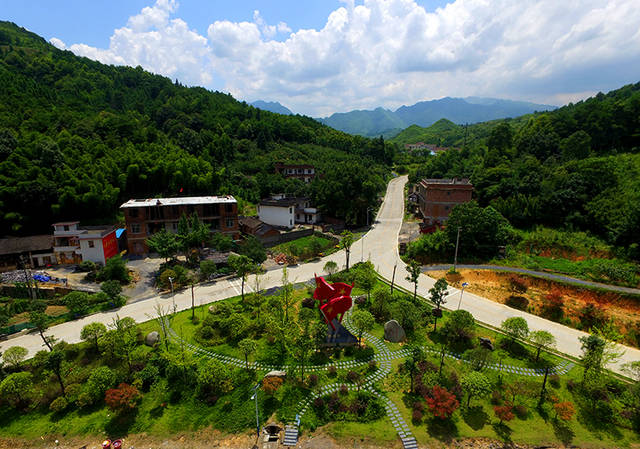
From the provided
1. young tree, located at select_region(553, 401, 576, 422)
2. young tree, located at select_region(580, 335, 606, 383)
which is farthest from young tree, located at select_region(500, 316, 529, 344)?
young tree, located at select_region(553, 401, 576, 422)

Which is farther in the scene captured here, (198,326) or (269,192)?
(269,192)

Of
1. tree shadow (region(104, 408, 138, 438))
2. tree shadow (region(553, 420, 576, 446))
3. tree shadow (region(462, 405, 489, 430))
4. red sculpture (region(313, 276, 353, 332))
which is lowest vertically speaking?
tree shadow (region(553, 420, 576, 446))

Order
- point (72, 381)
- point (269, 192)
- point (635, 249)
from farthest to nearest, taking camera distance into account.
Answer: point (269, 192)
point (635, 249)
point (72, 381)

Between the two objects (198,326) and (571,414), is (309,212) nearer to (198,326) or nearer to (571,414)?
(198,326)

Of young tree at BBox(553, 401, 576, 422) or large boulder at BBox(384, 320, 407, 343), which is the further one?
large boulder at BBox(384, 320, 407, 343)

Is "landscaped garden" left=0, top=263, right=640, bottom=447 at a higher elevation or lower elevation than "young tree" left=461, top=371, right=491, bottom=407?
lower

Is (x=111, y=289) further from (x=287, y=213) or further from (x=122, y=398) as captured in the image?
(x=287, y=213)

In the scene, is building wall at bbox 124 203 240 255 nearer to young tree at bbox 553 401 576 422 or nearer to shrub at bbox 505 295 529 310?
shrub at bbox 505 295 529 310

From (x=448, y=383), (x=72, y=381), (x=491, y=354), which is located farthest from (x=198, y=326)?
(x=491, y=354)
